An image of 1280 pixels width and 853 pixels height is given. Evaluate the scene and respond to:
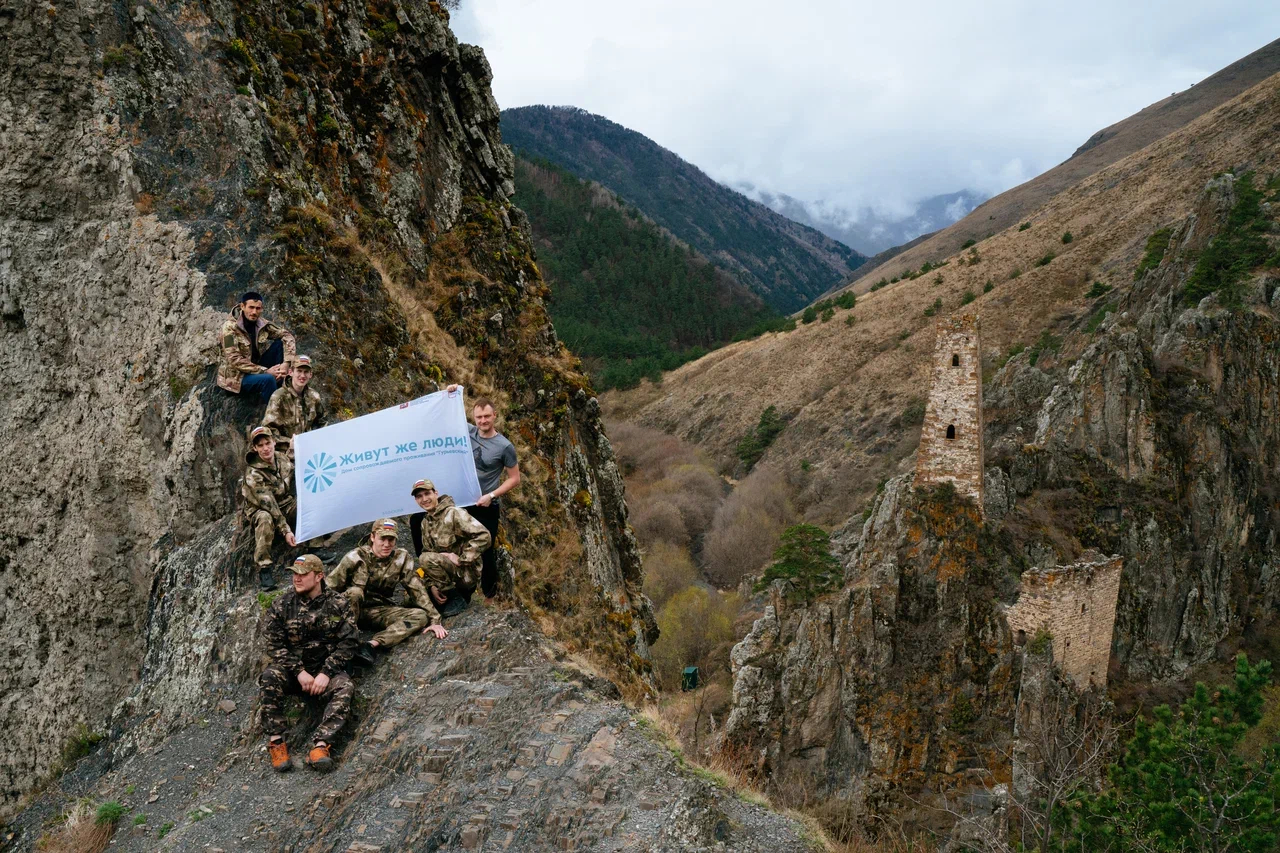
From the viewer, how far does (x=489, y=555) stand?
7699 millimetres

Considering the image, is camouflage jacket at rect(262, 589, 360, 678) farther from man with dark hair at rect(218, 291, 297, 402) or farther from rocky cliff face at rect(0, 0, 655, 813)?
man with dark hair at rect(218, 291, 297, 402)

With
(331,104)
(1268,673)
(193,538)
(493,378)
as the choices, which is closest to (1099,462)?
(1268,673)

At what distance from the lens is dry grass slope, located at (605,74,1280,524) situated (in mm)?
53594

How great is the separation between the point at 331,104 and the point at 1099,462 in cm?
2667

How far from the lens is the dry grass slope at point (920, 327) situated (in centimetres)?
5359

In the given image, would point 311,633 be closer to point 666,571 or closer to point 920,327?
point 666,571

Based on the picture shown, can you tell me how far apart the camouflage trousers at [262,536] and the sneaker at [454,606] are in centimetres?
181

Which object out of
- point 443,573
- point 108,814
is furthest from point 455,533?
point 108,814

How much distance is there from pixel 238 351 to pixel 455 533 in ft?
11.2

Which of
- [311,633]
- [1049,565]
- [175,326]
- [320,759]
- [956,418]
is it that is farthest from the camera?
[956,418]

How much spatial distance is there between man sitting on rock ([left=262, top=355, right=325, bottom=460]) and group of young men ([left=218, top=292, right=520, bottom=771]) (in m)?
0.01

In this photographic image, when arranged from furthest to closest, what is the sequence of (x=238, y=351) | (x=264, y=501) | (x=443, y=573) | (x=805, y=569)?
(x=805, y=569) → (x=238, y=351) → (x=264, y=501) → (x=443, y=573)

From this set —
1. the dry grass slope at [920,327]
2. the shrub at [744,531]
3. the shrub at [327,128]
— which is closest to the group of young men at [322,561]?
the shrub at [327,128]

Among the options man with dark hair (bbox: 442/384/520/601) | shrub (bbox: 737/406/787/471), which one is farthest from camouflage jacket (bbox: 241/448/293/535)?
shrub (bbox: 737/406/787/471)
